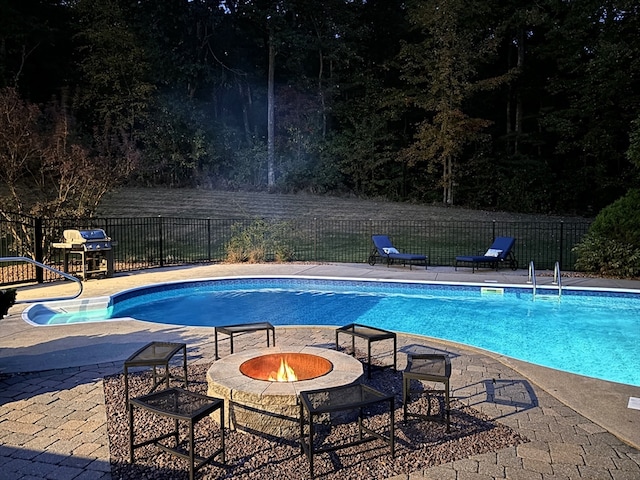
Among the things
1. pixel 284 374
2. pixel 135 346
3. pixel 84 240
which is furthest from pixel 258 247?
pixel 284 374

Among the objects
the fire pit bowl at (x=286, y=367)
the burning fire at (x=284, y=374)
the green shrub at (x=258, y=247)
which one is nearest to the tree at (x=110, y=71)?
the green shrub at (x=258, y=247)

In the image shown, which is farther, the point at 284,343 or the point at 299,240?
the point at 299,240

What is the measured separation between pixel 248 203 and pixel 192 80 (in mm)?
7217

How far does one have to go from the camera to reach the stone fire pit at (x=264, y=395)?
377 cm

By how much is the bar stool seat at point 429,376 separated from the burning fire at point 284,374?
2.96 feet

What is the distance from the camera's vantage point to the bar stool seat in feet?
12.4

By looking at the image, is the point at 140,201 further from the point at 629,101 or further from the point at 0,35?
the point at 629,101

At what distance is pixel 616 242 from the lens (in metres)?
11.0

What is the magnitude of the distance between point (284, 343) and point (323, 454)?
9.51 feet

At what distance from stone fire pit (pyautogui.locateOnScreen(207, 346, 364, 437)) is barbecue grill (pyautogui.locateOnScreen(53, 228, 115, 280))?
6915mm

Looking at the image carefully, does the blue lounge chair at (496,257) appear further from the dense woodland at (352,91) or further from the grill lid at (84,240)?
the dense woodland at (352,91)

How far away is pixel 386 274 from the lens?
1161cm

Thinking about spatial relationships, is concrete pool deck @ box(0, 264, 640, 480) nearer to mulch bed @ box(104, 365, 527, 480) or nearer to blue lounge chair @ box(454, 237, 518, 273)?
mulch bed @ box(104, 365, 527, 480)

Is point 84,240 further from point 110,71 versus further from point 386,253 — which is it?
point 110,71
